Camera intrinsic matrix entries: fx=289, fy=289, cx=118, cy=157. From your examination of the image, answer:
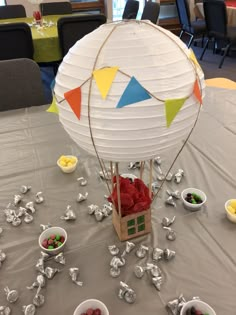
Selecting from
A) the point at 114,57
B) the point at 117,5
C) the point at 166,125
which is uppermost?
the point at 114,57

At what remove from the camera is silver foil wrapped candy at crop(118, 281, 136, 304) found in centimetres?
60

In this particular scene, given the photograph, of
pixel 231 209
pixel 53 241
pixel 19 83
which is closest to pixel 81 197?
pixel 53 241

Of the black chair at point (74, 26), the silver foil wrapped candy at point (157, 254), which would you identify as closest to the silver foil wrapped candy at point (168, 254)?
the silver foil wrapped candy at point (157, 254)

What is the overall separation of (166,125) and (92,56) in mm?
175

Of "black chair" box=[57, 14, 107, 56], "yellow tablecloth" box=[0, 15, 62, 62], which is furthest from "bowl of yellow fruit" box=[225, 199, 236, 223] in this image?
"yellow tablecloth" box=[0, 15, 62, 62]

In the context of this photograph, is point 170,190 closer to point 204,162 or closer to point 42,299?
point 204,162

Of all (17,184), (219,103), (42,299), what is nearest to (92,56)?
(42,299)

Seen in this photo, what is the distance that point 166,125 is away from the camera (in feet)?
1.65

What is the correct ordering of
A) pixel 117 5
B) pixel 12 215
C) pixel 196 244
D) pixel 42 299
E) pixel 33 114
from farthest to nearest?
pixel 117 5 → pixel 33 114 → pixel 12 215 → pixel 196 244 → pixel 42 299

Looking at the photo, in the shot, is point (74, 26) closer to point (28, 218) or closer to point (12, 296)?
point (28, 218)

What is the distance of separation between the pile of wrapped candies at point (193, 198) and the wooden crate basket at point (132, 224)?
153mm

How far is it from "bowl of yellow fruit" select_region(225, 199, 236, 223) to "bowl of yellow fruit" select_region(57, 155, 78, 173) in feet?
1.67

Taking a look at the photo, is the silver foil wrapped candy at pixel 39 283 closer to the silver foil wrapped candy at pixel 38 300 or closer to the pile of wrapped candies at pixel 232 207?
the silver foil wrapped candy at pixel 38 300

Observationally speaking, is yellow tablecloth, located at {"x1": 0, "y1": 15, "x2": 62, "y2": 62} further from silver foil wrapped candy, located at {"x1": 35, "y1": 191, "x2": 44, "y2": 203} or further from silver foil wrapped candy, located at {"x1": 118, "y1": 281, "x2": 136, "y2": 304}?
silver foil wrapped candy, located at {"x1": 118, "y1": 281, "x2": 136, "y2": 304}
